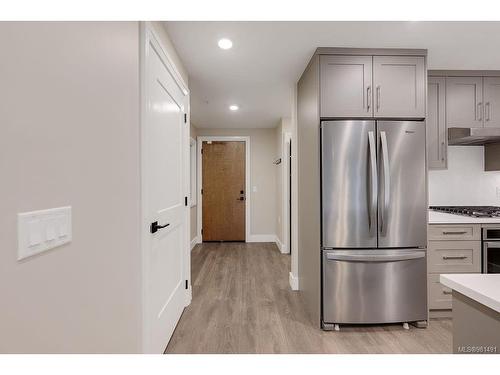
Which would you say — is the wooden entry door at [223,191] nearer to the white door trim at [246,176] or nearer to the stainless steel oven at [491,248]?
the white door trim at [246,176]

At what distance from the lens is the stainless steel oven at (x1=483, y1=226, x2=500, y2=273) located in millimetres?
2455

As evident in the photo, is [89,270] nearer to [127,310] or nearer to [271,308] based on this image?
[127,310]

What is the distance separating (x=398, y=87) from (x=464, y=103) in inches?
39.5

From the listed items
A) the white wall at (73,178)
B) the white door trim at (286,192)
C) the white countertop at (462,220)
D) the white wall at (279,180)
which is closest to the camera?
the white wall at (73,178)

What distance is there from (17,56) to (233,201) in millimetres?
5189

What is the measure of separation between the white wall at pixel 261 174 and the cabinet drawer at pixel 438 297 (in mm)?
3545

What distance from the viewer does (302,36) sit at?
215 centimetres

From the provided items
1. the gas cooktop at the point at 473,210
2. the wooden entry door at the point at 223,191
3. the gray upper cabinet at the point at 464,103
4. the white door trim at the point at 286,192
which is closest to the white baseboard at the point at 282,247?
the white door trim at the point at 286,192

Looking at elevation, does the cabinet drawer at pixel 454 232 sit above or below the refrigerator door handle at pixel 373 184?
below

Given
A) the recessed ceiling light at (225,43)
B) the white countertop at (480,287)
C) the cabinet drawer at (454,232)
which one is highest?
the recessed ceiling light at (225,43)

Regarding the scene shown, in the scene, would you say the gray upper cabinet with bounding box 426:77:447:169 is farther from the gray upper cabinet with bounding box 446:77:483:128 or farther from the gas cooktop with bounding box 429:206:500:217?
the gas cooktop with bounding box 429:206:500:217

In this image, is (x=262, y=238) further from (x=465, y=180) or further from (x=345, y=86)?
(x=345, y=86)

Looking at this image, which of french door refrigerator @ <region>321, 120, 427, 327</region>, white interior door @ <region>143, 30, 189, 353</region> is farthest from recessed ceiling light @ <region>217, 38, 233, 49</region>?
french door refrigerator @ <region>321, 120, 427, 327</region>

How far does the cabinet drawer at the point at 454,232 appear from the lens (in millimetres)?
2471
